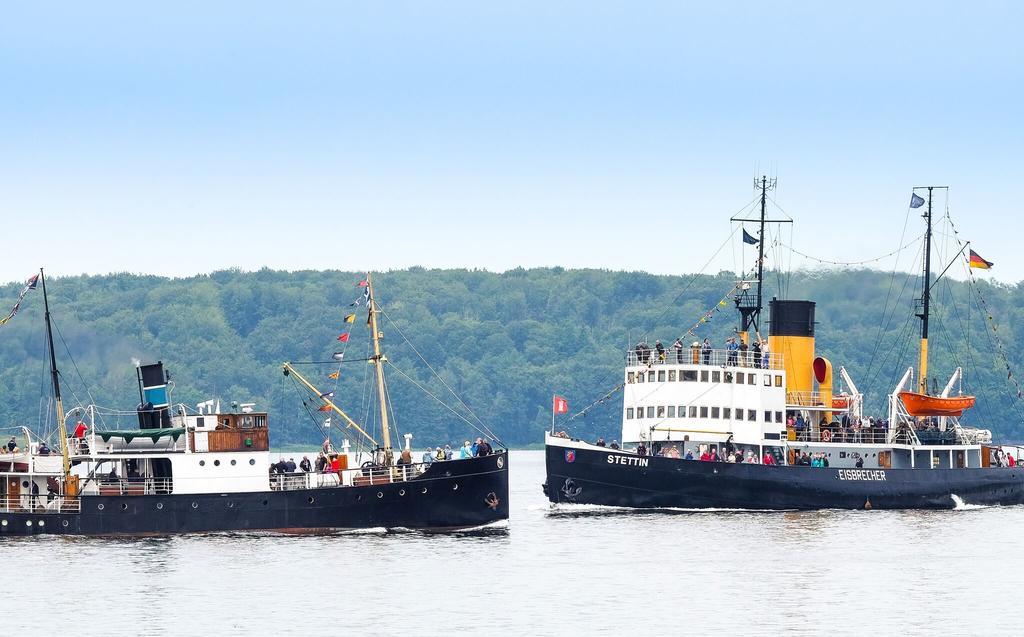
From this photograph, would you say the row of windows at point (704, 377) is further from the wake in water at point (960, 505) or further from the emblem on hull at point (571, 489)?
the wake in water at point (960, 505)

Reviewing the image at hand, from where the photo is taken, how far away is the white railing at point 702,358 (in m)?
87.4

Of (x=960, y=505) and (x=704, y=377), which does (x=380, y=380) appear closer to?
(x=704, y=377)

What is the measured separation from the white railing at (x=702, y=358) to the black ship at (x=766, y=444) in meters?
0.08

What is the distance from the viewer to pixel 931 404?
90.5 metres

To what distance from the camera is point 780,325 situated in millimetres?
92438

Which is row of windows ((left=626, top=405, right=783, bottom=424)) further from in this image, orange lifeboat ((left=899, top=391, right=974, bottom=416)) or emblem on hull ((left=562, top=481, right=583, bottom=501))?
orange lifeboat ((left=899, top=391, right=974, bottom=416))

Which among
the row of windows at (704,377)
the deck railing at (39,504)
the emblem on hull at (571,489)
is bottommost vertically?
the emblem on hull at (571,489)

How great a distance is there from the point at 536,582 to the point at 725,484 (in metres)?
26.5

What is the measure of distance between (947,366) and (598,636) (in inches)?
6091

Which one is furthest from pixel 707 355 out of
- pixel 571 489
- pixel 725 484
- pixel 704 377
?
pixel 571 489

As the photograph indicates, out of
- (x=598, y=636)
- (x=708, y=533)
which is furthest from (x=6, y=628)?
(x=708, y=533)

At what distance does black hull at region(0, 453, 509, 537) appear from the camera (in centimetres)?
6994

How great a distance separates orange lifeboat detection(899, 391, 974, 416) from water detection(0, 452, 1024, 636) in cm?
1177

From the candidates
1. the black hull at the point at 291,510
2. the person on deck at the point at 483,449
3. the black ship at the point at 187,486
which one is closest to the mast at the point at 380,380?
the black ship at the point at 187,486
